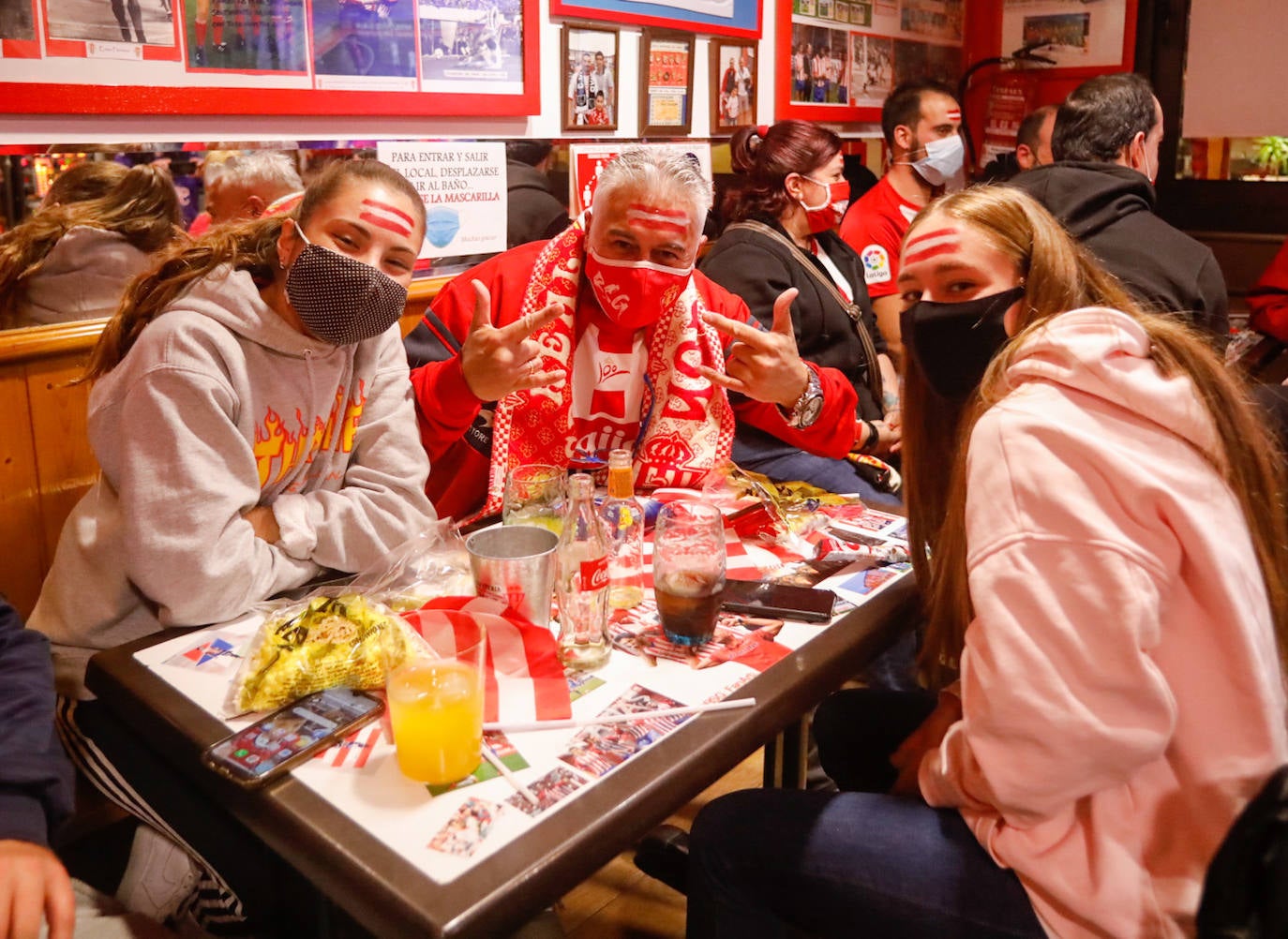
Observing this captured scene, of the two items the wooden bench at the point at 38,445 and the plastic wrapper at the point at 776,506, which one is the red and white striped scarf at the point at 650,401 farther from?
the wooden bench at the point at 38,445

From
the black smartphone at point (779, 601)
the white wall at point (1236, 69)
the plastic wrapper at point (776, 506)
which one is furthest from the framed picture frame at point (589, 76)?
the white wall at point (1236, 69)

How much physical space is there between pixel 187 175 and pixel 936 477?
1.73m

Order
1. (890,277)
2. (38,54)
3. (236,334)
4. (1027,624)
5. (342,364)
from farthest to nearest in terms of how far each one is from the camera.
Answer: (890,277)
(38,54)
(342,364)
(236,334)
(1027,624)

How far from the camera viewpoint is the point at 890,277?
3859 millimetres

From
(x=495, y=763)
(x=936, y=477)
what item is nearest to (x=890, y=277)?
(x=936, y=477)

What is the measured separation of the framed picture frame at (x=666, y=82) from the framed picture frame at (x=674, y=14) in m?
0.04

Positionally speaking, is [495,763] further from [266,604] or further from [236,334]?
[236,334]

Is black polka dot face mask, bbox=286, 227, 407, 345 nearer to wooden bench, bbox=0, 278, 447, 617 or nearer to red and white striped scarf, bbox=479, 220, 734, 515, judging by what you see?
red and white striped scarf, bbox=479, 220, 734, 515

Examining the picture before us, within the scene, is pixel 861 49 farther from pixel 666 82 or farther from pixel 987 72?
pixel 666 82

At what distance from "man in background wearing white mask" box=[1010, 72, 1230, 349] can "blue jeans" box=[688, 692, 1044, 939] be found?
201cm

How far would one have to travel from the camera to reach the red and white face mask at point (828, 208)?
3.20 m

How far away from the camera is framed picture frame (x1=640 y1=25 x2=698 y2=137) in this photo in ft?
10.8

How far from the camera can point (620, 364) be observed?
2.28 m

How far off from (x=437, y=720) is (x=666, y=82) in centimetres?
282
